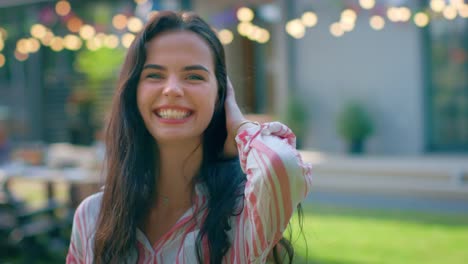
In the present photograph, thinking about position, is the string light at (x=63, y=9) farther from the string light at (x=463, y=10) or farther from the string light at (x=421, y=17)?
the string light at (x=463, y=10)

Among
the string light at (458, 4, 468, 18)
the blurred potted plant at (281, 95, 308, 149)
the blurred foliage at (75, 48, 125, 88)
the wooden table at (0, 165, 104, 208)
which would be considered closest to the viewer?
the wooden table at (0, 165, 104, 208)

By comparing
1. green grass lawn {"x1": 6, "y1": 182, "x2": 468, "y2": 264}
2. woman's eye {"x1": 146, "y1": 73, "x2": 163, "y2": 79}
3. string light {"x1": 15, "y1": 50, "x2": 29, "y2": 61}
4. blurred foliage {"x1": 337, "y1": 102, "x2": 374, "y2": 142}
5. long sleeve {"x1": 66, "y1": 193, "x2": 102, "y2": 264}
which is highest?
string light {"x1": 15, "y1": 50, "x2": 29, "y2": 61}

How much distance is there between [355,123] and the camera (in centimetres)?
898

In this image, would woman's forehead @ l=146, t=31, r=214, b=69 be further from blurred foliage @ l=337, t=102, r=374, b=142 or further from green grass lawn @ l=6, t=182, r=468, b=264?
blurred foliage @ l=337, t=102, r=374, b=142

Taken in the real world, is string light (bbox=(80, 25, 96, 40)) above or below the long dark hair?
above

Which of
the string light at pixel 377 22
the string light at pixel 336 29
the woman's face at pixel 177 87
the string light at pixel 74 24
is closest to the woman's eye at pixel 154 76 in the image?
the woman's face at pixel 177 87

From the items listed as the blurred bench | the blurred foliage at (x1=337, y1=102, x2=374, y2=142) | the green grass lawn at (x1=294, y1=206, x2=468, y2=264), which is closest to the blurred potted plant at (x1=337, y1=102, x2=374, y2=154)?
the blurred foliage at (x1=337, y1=102, x2=374, y2=142)

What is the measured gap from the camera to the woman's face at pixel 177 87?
60.0 inches

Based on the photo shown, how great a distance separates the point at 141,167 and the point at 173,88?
0.30 m

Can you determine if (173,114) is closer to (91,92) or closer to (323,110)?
(323,110)

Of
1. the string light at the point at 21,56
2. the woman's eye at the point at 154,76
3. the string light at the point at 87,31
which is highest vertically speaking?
the string light at the point at 87,31

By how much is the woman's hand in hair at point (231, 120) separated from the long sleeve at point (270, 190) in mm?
216

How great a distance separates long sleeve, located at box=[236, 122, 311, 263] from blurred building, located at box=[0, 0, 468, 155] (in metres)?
6.47

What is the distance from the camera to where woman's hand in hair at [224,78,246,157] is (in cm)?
160
